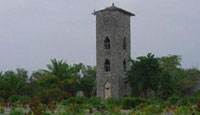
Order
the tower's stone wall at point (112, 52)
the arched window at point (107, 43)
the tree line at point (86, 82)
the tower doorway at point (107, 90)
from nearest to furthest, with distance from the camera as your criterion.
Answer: the tree line at point (86, 82) < the tower's stone wall at point (112, 52) < the tower doorway at point (107, 90) < the arched window at point (107, 43)

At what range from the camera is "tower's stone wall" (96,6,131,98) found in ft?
109

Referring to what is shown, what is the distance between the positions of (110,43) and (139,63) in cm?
445

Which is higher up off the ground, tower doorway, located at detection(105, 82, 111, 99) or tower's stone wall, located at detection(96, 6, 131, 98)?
tower's stone wall, located at detection(96, 6, 131, 98)

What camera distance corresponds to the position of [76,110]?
1195 centimetres

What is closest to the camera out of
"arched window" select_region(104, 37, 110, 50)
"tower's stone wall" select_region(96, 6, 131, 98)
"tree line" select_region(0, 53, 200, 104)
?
"tree line" select_region(0, 53, 200, 104)

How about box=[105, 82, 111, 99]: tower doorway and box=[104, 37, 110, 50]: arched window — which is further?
box=[104, 37, 110, 50]: arched window

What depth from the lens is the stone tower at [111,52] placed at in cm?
3328

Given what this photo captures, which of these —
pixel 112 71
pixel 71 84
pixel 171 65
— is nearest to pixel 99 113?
pixel 112 71

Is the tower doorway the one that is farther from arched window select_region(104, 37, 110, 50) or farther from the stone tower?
arched window select_region(104, 37, 110, 50)

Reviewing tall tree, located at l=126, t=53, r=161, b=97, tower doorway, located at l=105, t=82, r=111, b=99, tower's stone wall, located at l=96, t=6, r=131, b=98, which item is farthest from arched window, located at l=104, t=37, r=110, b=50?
tall tree, located at l=126, t=53, r=161, b=97

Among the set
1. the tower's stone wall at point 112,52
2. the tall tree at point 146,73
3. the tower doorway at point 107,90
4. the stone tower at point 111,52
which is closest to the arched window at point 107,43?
the stone tower at point 111,52

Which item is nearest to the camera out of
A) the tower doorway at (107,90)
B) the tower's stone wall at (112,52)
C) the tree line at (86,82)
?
the tree line at (86,82)

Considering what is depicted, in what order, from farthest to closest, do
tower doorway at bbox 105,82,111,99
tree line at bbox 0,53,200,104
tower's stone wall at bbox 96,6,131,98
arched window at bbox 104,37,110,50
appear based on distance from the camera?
arched window at bbox 104,37,110,50 → tower doorway at bbox 105,82,111,99 → tower's stone wall at bbox 96,6,131,98 → tree line at bbox 0,53,200,104

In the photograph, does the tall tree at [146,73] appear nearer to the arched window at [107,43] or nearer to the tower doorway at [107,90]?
the tower doorway at [107,90]
